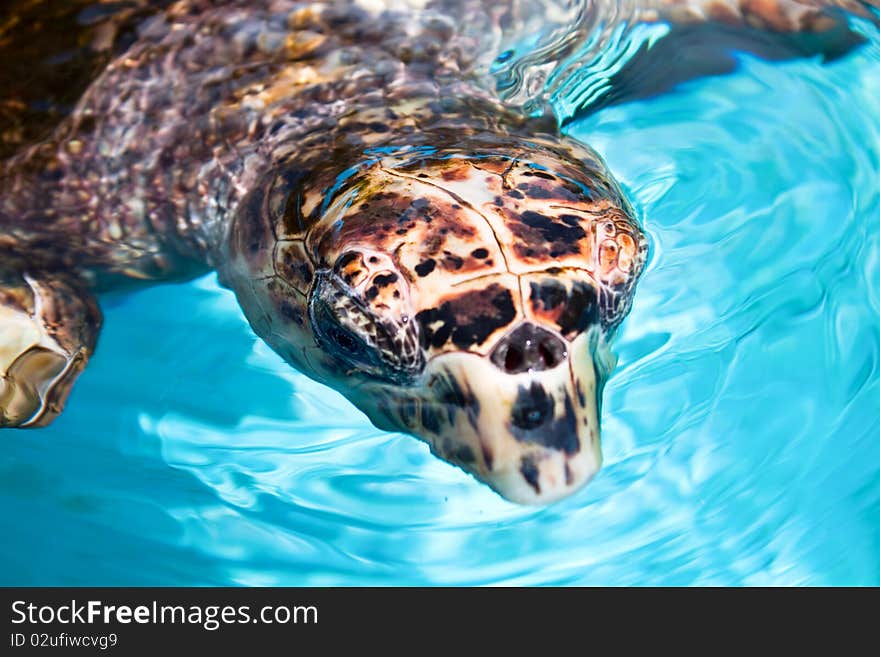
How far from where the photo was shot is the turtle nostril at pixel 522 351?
71.8 inches

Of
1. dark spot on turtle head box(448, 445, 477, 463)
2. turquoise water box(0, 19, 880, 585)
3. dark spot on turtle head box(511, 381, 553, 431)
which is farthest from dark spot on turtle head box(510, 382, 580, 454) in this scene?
turquoise water box(0, 19, 880, 585)

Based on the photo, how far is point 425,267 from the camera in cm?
188

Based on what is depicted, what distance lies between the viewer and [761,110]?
3287mm

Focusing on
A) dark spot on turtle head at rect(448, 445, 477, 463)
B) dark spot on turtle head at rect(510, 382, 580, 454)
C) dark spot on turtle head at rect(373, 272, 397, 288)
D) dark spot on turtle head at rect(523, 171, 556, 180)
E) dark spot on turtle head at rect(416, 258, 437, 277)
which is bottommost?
dark spot on turtle head at rect(448, 445, 477, 463)

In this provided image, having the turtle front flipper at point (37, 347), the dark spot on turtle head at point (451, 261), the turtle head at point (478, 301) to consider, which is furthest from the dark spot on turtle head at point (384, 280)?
the turtle front flipper at point (37, 347)

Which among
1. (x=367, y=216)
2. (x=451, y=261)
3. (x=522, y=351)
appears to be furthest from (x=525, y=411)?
(x=367, y=216)

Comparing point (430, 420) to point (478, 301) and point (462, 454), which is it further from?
point (478, 301)

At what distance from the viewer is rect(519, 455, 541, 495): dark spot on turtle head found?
1852mm

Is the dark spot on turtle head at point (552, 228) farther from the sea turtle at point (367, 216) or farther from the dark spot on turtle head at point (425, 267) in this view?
the dark spot on turtle head at point (425, 267)

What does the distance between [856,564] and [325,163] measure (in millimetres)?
1847

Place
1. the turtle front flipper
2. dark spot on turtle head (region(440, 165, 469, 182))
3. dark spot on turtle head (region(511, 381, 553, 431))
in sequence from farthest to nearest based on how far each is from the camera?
the turtle front flipper → dark spot on turtle head (region(440, 165, 469, 182)) → dark spot on turtle head (region(511, 381, 553, 431))

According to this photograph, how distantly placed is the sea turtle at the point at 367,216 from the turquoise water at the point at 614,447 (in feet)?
0.99

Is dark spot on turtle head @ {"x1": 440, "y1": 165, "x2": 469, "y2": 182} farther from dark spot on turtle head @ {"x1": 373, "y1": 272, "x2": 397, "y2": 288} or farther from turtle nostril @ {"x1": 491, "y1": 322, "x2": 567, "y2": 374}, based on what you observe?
turtle nostril @ {"x1": 491, "y1": 322, "x2": 567, "y2": 374}

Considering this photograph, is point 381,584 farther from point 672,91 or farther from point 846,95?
point 846,95
